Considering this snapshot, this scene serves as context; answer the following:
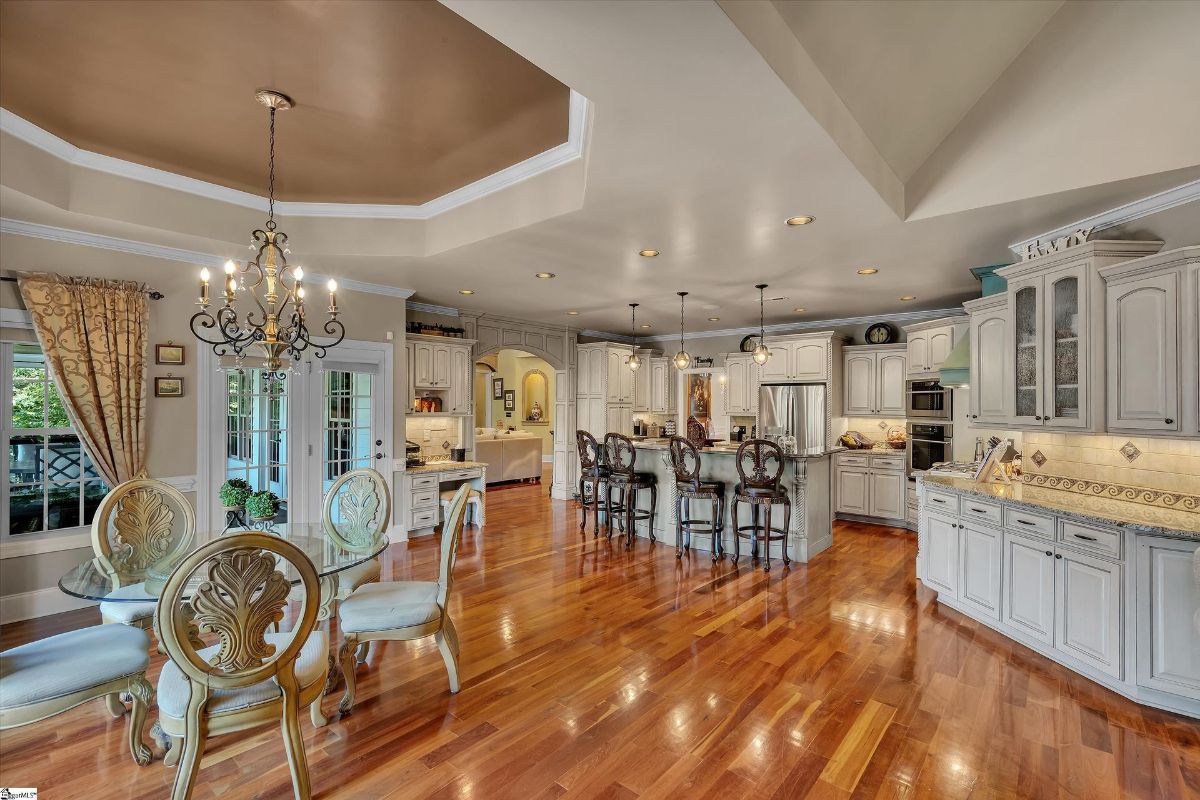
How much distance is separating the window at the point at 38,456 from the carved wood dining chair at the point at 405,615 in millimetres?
2801

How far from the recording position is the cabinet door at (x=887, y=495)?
6.50 m

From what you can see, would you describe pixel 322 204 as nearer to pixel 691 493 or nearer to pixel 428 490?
pixel 428 490

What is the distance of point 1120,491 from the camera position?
3.32m

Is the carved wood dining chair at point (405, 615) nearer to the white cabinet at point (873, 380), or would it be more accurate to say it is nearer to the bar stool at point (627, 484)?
the bar stool at point (627, 484)

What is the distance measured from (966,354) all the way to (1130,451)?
1.43m

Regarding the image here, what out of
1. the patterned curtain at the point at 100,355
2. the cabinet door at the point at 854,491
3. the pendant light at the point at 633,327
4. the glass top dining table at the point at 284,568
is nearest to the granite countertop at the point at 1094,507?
the cabinet door at the point at 854,491

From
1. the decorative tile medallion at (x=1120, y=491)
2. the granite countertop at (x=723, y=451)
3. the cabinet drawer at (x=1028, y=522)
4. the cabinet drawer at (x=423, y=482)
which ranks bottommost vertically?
the cabinet drawer at (x=423, y=482)

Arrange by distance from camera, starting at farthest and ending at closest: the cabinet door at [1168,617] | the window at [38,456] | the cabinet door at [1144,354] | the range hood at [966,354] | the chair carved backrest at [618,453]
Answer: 1. the chair carved backrest at [618,453]
2. the range hood at [966,354]
3. the window at [38,456]
4. the cabinet door at [1144,354]
5. the cabinet door at [1168,617]

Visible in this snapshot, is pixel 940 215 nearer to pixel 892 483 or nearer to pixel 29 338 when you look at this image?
pixel 892 483

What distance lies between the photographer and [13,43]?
237cm

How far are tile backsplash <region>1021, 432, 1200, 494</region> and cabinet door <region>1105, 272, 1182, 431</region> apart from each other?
0.25 m

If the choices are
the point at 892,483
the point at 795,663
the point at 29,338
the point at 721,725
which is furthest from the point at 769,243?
the point at 29,338

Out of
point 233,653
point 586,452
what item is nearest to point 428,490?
point 586,452

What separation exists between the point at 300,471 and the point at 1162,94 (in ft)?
21.6
